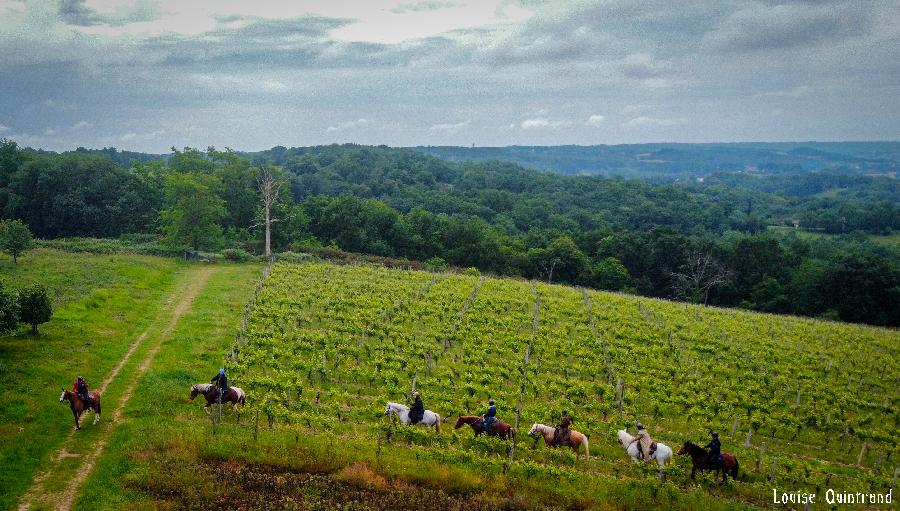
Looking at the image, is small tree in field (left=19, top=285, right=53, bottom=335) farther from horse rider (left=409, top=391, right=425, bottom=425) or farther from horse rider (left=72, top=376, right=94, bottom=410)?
horse rider (left=409, top=391, right=425, bottom=425)

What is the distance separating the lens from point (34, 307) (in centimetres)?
2269

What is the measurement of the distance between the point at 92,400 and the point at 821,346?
125 feet

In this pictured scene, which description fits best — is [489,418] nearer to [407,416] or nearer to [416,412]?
[416,412]

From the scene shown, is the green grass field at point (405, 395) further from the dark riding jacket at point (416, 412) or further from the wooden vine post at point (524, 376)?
the dark riding jacket at point (416, 412)

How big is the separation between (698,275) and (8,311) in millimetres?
63638

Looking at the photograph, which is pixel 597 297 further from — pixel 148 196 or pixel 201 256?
pixel 148 196

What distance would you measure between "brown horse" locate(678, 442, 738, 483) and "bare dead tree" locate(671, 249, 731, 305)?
49.7 meters

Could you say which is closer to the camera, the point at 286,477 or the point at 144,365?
the point at 286,477

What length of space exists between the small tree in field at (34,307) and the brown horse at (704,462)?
25.9 m

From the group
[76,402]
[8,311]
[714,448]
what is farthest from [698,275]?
[8,311]

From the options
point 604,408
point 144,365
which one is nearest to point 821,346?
point 604,408

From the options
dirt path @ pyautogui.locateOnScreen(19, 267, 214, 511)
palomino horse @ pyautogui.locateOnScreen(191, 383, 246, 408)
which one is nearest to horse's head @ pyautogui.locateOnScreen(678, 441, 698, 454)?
palomino horse @ pyautogui.locateOnScreen(191, 383, 246, 408)

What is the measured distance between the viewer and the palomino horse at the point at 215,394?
59.2 feet

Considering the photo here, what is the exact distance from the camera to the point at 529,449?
17.4 meters
